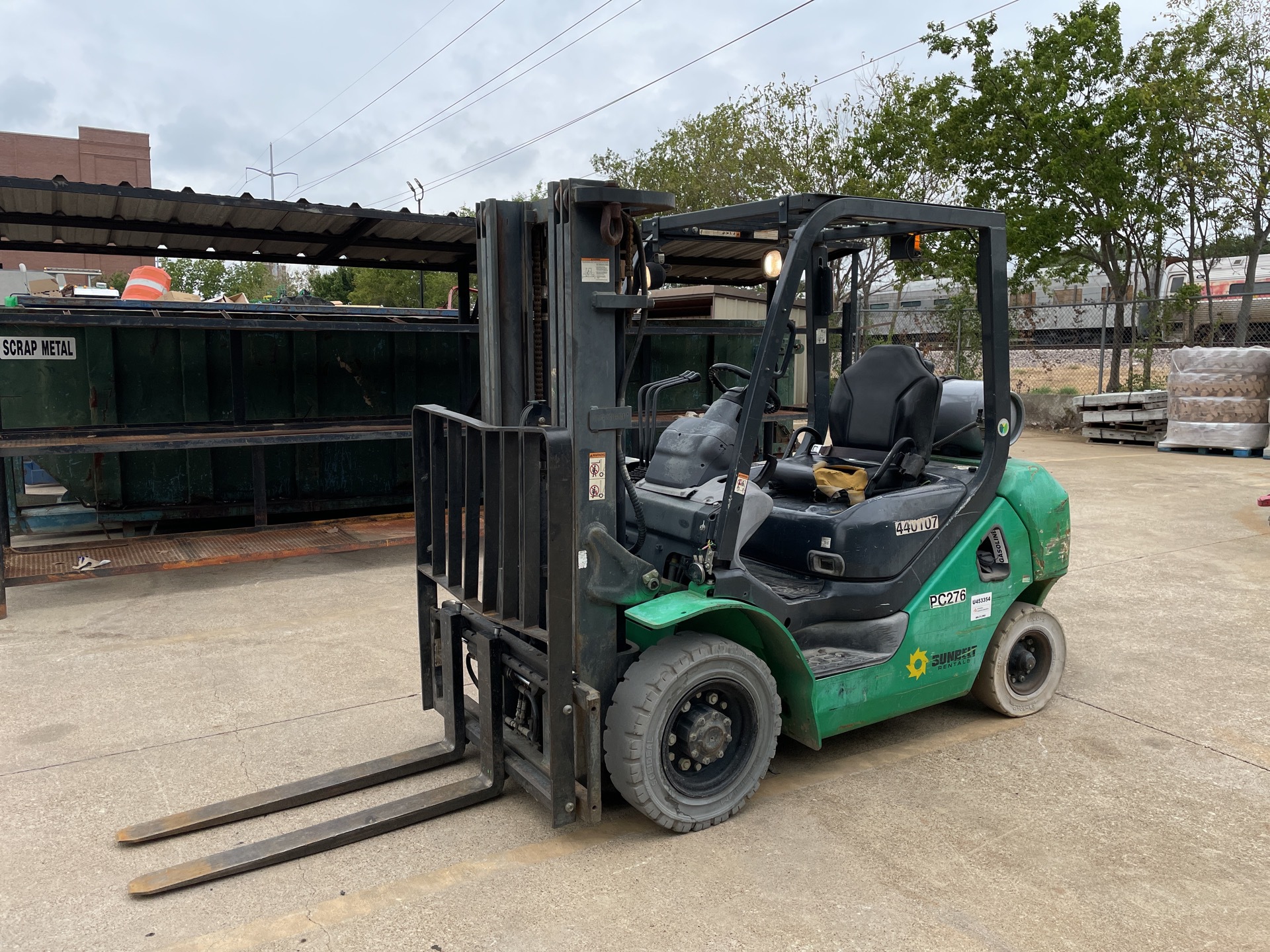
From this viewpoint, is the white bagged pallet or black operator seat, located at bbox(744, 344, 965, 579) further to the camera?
the white bagged pallet

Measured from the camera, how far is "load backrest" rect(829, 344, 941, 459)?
4719mm

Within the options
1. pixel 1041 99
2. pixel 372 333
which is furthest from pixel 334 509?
pixel 1041 99

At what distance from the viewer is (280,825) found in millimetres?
3867

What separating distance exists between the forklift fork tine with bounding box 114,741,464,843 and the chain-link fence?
14.1 metres

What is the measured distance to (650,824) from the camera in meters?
3.87

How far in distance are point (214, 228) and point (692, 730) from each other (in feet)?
25.5

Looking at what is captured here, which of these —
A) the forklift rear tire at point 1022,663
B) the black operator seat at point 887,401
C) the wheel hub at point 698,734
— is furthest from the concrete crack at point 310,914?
the forklift rear tire at point 1022,663

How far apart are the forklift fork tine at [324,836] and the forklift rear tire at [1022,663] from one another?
8.47 feet

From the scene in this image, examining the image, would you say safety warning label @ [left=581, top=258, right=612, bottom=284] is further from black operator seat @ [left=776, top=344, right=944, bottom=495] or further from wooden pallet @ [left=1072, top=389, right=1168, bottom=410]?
wooden pallet @ [left=1072, top=389, right=1168, bottom=410]

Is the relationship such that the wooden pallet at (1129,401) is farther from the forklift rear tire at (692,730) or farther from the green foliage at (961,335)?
the forklift rear tire at (692,730)

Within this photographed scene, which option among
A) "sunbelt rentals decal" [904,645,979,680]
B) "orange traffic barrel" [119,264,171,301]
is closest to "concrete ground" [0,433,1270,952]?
"sunbelt rentals decal" [904,645,979,680]

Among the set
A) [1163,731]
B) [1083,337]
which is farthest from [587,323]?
[1083,337]

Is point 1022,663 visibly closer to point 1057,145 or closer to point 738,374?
point 738,374

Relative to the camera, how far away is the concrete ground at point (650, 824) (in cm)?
319
